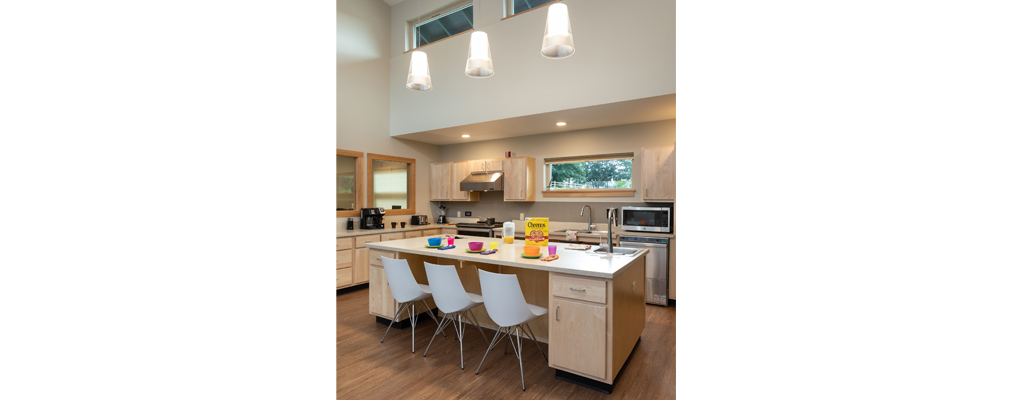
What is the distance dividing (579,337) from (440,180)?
14.7 ft

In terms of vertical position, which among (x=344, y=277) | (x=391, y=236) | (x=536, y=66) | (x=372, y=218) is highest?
(x=536, y=66)

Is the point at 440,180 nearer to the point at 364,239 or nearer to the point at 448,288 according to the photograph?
the point at 364,239

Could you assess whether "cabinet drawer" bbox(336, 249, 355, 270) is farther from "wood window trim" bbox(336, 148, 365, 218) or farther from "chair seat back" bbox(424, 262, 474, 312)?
"chair seat back" bbox(424, 262, 474, 312)

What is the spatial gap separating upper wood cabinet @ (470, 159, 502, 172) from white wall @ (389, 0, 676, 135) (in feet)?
2.95

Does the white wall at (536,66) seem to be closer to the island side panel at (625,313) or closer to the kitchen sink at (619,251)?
the kitchen sink at (619,251)

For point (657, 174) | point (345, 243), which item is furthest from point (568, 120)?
point (345, 243)

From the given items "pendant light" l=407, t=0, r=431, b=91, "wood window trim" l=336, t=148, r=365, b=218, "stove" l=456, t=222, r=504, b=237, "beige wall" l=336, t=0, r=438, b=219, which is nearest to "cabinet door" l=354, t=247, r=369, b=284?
"wood window trim" l=336, t=148, r=365, b=218

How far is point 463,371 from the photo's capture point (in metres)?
2.55

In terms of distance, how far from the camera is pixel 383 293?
11.4 feet

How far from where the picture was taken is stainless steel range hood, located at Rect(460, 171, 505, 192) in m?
5.61

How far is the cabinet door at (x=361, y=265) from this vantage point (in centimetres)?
490
